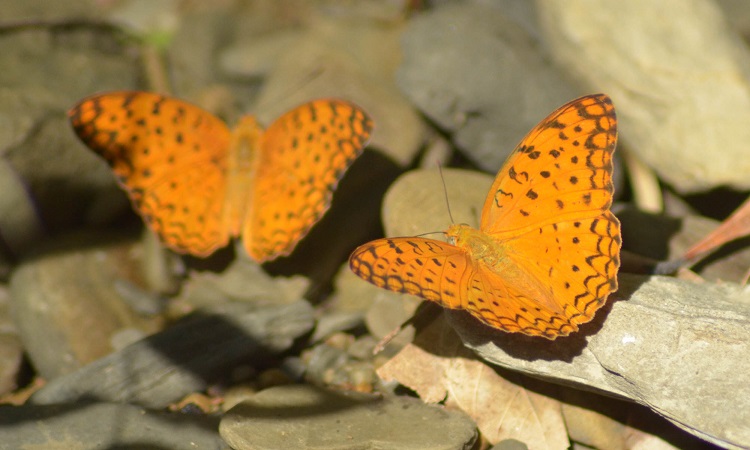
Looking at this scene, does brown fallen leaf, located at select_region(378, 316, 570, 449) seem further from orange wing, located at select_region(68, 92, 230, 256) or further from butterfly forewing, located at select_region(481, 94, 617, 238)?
orange wing, located at select_region(68, 92, 230, 256)

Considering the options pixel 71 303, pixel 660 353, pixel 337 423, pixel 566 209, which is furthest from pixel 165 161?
pixel 660 353

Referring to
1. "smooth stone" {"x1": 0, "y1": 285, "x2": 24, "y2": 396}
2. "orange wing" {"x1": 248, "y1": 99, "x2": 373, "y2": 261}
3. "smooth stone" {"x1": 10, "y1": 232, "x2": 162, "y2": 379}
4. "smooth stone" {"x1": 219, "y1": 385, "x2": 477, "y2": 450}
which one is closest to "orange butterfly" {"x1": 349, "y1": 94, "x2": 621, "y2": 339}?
"smooth stone" {"x1": 219, "y1": 385, "x2": 477, "y2": 450}

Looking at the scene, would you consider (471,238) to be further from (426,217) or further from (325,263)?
(325,263)

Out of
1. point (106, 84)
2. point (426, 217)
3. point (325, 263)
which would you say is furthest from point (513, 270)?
point (106, 84)

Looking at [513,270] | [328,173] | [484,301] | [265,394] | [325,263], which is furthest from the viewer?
[325,263]

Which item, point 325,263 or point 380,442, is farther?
point 325,263

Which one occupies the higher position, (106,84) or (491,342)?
(106,84)

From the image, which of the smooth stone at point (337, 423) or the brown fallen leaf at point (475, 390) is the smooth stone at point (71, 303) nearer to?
the smooth stone at point (337, 423)
